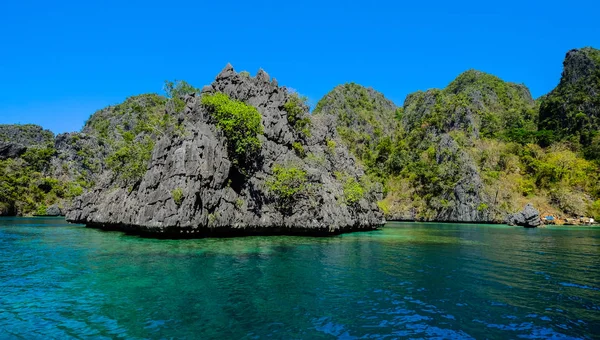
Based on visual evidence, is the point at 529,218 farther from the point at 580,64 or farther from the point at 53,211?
the point at 53,211

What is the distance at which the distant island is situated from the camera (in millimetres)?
41438

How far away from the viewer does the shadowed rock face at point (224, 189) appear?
37562mm

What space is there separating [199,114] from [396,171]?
85617 mm

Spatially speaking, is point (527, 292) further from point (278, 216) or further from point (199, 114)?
point (199, 114)

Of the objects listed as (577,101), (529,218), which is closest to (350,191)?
(529,218)

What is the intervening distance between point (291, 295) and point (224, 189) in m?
28.4

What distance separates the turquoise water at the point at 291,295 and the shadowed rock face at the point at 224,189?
10.7 meters

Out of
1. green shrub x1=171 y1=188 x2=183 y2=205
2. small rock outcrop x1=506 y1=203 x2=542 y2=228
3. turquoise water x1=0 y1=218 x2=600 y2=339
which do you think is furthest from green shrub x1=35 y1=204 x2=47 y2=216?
small rock outcrop x1=506 y1=203 x2=542 y2=228

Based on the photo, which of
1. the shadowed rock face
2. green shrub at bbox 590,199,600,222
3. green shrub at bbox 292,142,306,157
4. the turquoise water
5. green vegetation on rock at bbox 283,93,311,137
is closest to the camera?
the turquoise water

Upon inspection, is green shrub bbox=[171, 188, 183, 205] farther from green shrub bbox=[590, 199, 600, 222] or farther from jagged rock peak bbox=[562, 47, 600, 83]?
jagged rock peak bbox=[562, 47, 600, 83]

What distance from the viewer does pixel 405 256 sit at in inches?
1099

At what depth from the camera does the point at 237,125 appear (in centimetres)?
4438

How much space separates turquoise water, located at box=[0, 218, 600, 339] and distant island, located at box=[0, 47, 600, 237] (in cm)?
1512

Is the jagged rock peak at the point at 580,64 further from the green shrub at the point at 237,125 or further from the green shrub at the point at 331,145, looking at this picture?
the green shrub at the point at 237,125
